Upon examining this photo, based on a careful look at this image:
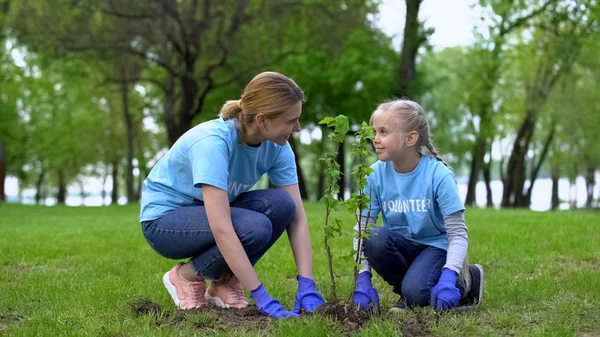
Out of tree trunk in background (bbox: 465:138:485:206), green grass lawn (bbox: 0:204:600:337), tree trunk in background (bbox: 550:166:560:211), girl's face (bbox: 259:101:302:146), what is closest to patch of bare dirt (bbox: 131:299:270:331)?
green grass lawn (bbox: 0:204:600:337)

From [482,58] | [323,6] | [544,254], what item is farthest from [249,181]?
[482,58]

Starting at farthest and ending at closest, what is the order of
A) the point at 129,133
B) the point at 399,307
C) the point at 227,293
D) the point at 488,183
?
1. the point at 488,183
2. the point at 129,133
3. the point at 227,293
4. the point at 399,307

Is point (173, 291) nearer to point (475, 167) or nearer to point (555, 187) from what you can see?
point (475, 167)

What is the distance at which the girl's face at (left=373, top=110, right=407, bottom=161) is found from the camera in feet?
12.5

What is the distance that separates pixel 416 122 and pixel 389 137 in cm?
19

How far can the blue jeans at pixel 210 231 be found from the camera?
3723 mm

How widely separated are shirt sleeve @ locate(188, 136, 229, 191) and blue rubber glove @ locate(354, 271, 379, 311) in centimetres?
93

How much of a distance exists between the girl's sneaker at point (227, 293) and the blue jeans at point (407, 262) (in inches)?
31.7

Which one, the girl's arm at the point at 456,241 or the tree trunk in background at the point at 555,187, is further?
the tree trunk in background at the point at 555,187

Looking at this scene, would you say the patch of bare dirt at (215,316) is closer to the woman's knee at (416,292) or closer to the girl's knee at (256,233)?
the girl's knee at (256,233)

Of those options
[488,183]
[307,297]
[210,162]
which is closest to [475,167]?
[488,183]

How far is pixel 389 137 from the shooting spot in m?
3.82

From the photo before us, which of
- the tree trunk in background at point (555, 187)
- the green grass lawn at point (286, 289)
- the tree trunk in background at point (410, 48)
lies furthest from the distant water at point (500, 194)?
the green grass lawn at point (286, 289)

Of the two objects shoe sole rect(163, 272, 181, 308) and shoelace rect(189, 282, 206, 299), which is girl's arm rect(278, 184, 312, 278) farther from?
shoe sole rect(163, 272, 181, 308)
